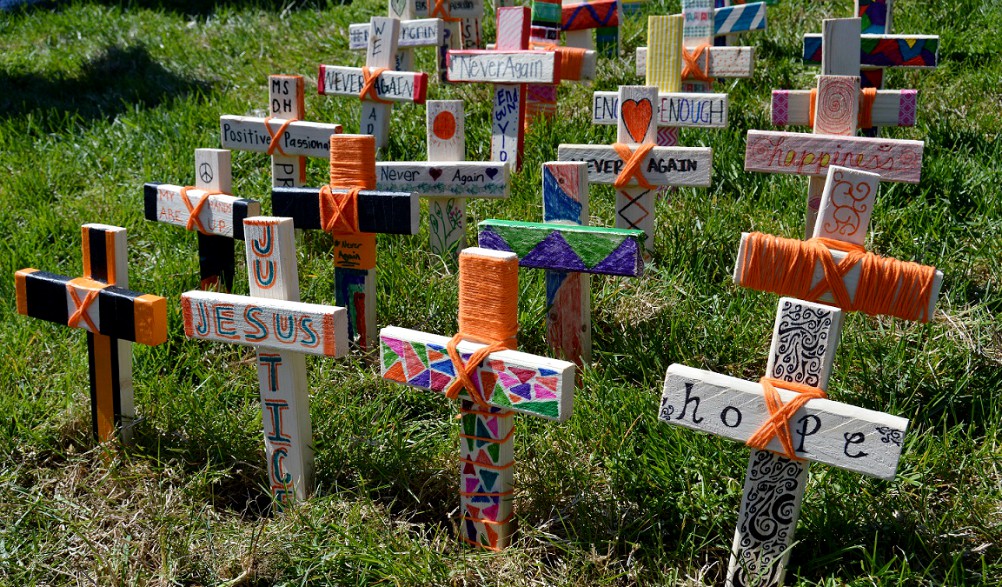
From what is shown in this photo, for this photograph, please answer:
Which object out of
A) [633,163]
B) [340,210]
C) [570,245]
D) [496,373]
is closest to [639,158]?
[633,163]

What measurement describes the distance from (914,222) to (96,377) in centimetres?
348

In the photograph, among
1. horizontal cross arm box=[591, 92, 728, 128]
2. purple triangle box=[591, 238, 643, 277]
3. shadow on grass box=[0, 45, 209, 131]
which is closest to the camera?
purple triangle box=[591, 238, 643, 277]

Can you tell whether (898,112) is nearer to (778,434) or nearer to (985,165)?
(985,165)

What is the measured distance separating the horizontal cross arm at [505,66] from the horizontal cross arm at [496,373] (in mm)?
2490

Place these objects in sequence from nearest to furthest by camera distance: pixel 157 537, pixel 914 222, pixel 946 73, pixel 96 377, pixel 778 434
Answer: pixel 778 434, pixel 157 537, pixel 96 377, pixel 914 222, pixel 946 73

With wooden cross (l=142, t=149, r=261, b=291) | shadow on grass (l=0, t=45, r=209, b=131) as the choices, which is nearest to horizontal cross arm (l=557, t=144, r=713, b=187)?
wooden cross (l=142, t=149, r=261, b=291)

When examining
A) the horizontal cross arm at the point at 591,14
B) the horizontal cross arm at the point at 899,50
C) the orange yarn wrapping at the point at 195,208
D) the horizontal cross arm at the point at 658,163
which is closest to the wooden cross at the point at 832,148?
the horizontal cross arm at the point at 658,163

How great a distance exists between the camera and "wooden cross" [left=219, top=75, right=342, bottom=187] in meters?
4.89

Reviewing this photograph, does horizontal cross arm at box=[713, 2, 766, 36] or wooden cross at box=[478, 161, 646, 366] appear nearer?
wooden cross at box=[478, 161, 646, 366]

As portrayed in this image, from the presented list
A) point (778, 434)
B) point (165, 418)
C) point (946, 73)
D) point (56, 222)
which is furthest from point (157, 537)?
point (946, 73)

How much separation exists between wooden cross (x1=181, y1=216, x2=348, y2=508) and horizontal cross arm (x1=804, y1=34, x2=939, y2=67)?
3.41 m

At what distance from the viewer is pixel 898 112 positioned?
462 centimetres

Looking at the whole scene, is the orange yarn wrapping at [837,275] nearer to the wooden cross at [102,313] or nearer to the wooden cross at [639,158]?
the wooden cross at [639,158]

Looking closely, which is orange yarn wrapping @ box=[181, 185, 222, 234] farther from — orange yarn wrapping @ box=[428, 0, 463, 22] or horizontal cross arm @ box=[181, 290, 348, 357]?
orange yarn wrapping @ box=[428, 0, 463, 22]
